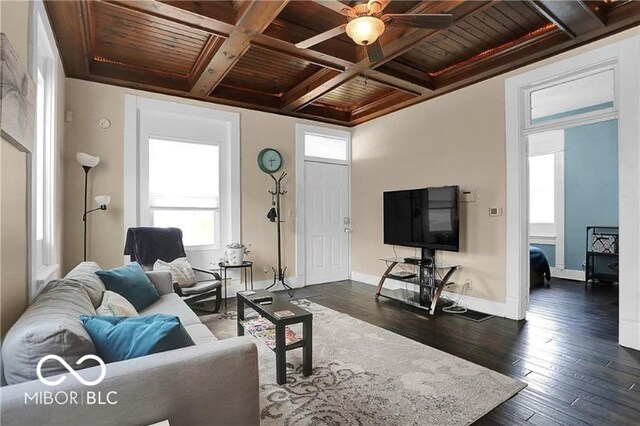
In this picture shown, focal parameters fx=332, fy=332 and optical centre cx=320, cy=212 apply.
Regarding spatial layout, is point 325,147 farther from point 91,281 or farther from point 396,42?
point 91,281

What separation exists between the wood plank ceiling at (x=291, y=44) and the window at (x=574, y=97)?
125 cm

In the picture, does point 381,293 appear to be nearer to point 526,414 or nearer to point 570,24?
point 526,414

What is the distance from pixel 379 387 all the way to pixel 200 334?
4.19ft

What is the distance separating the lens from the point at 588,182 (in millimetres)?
5773

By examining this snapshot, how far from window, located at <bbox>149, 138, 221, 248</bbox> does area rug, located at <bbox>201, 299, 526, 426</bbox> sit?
238 centimetres

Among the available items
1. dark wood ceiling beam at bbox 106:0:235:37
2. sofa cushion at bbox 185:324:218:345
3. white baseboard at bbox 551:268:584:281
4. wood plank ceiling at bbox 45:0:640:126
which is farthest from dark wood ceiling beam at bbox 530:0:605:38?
white baseboard at bbox 551:268:584:281

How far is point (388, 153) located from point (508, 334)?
10.1ft

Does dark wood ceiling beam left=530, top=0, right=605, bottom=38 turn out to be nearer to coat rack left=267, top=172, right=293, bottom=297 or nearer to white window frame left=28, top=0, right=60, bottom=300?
coat rack left=267, top=172, right=293, bottom=297

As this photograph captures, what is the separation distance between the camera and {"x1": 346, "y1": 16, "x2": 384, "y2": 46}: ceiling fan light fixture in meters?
2.38

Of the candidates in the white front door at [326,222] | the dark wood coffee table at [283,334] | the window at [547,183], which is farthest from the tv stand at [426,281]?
the window at [547,183]

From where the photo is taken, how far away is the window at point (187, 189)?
4.43 meters

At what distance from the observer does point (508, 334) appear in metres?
3.28

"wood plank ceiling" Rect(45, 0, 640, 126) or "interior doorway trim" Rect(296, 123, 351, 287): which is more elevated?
"wood plank ceiling" Rect(45, 0, 640, 126)
